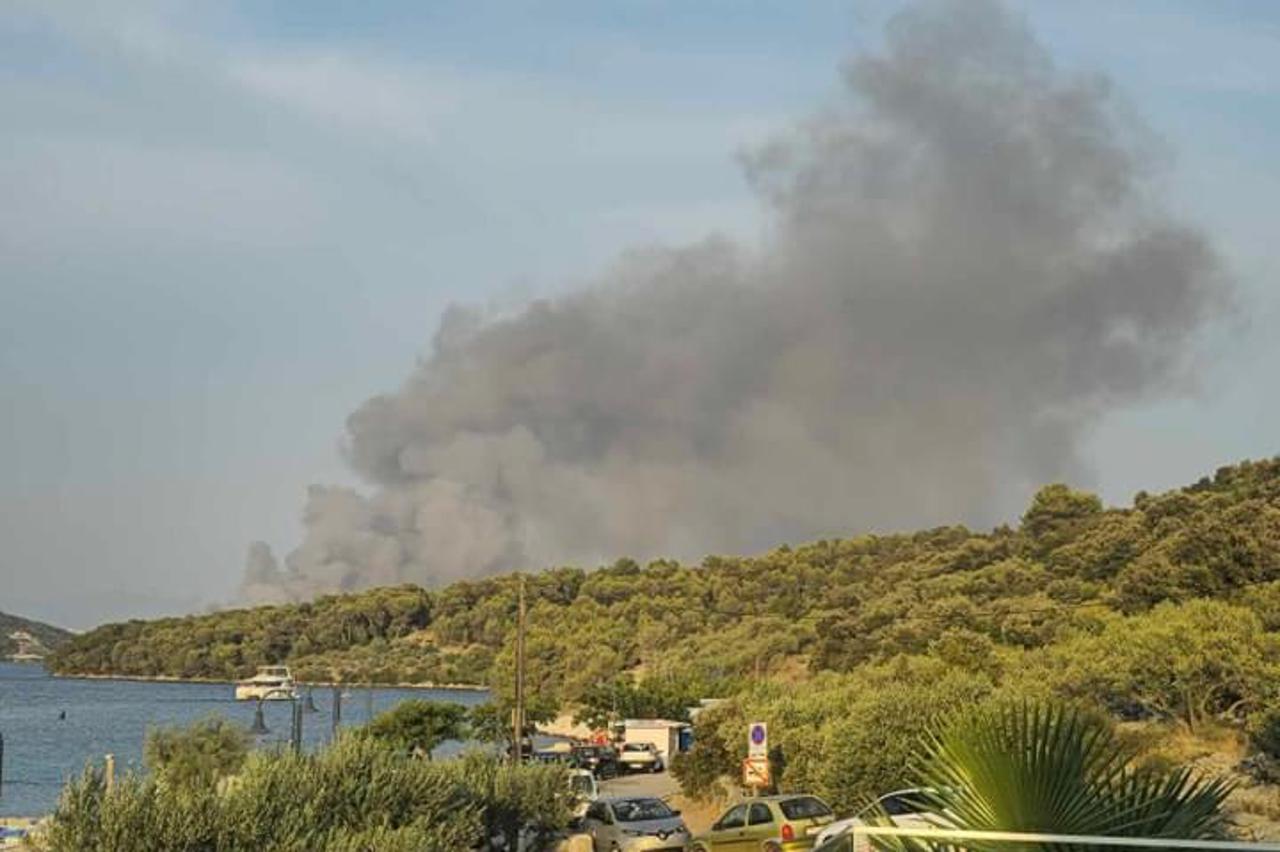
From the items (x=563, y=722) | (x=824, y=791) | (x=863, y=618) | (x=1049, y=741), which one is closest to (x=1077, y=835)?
(x=1049, y=741)

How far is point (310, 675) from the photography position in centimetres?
19900

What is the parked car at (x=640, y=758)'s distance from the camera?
6794 cm

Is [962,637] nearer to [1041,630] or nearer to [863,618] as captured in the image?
[1041,630]

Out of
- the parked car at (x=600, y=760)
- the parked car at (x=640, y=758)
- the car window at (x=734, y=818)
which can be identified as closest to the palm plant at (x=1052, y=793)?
the car window at (x=734, y=818)

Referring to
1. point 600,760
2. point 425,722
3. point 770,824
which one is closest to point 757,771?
point 770,824

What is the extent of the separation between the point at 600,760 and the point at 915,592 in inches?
1551

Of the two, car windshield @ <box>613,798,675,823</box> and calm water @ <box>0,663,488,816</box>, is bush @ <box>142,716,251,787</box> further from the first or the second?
car windshield @ <box>613,798,675,823</box>

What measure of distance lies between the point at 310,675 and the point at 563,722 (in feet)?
257

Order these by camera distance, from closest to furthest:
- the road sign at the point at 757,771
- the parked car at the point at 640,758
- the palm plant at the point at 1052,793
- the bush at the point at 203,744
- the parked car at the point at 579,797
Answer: the palm plant at the point at 1052,793 < the road sign at the point at 757,771 < the parked car at the point at 579,797 < the bush at the point at 203,744 < the parked car at the point at 640,758

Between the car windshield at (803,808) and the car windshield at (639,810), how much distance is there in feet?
11.4

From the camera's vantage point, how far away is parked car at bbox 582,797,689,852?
2967cm

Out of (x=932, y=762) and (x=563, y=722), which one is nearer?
(x=932, y=762)

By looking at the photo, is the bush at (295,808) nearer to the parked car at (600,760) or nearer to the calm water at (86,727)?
the calm water at (86,727)

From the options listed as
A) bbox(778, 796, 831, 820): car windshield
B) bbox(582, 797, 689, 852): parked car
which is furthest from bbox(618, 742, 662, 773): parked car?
bbox(778, 796, 831, 820): car windshield
